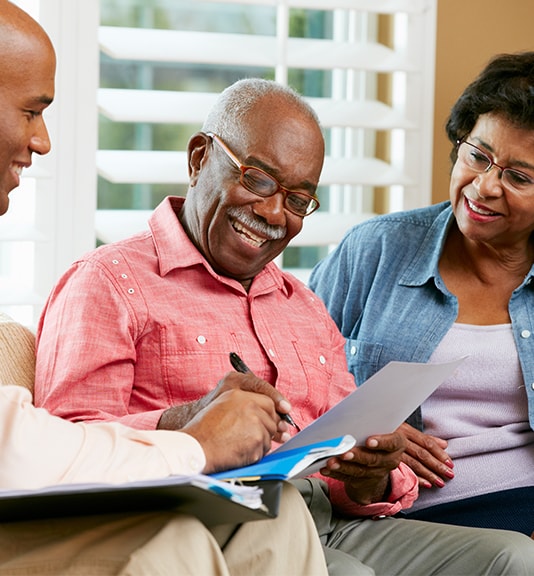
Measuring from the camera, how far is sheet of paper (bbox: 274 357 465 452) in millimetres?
1479

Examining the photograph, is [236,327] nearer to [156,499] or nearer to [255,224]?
[255,224]

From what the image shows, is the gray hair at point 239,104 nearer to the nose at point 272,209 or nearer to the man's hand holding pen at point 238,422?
the nose at point 272,209

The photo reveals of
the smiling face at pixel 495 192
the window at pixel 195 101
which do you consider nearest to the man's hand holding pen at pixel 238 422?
the smiling face at pixel 495 192

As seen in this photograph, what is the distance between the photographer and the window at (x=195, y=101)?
2.41 m

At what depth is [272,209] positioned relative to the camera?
1.88 meters

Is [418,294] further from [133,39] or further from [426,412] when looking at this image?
[133,39]

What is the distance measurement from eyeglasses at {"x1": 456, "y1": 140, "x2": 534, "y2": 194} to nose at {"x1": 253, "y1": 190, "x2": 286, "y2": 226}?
0.54 meters

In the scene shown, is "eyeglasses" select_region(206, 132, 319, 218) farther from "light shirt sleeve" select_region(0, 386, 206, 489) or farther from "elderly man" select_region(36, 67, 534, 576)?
"light shirt sleeve" select_region(0, 386, 206, 489)

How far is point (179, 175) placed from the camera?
2.52m

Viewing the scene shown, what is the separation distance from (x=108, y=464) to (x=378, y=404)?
45 cm

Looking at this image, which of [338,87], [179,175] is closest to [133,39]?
[179,175]

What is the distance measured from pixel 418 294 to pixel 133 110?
80cm

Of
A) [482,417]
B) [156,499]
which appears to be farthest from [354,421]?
[482,417]

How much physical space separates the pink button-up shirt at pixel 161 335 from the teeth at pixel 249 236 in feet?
0.28
